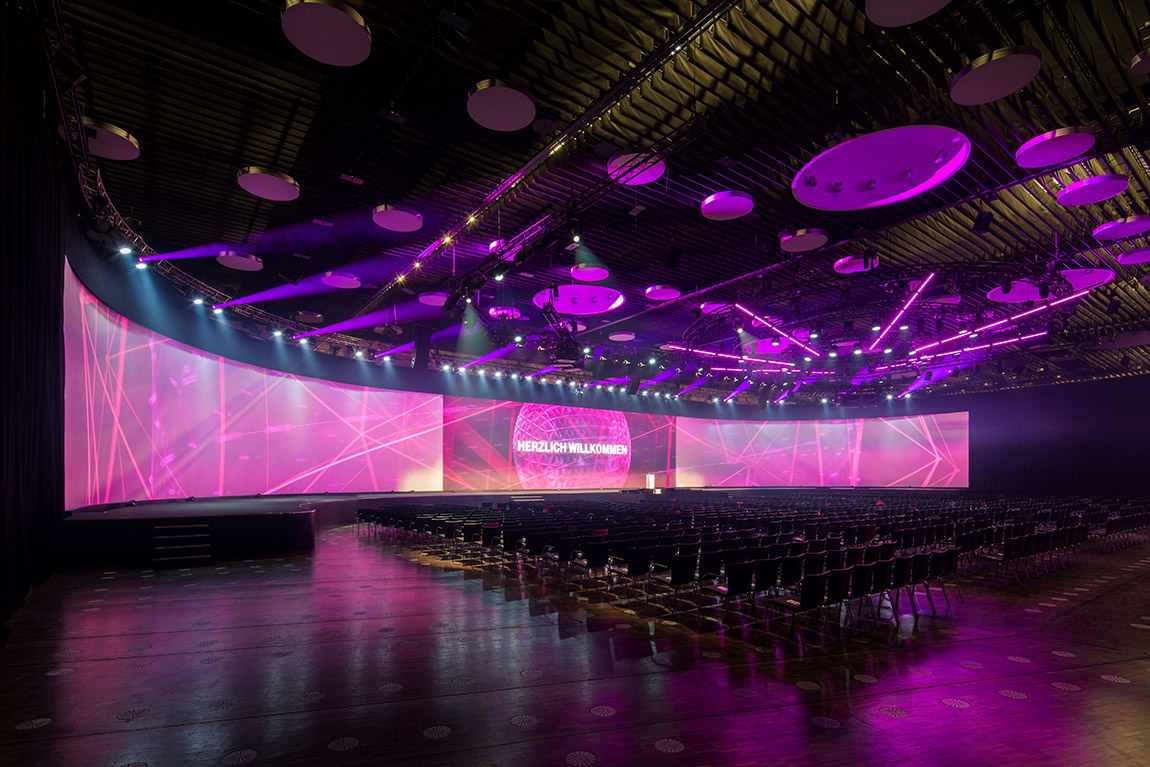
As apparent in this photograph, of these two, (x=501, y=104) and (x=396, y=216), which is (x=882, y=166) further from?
(x=396, y=216)

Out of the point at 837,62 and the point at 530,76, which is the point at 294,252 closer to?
the point at 530,76

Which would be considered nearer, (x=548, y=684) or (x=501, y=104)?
(x=548, y=684)

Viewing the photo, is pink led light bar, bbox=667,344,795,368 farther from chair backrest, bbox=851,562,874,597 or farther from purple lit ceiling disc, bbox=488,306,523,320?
chair backrest, bbox=851,562,874,597

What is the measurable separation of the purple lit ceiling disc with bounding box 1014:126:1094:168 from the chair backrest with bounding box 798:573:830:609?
4.87m

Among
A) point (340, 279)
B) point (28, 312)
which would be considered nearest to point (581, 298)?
point (340, 279)

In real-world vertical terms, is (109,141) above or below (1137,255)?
above

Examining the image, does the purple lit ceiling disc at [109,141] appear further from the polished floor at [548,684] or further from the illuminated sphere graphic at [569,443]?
the illuminated sphere graphic at [569,443]

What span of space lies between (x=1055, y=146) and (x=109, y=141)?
9.87 metres

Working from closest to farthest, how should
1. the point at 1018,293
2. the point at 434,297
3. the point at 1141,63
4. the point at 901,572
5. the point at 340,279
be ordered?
the point at 1141,63
the point at 901,572
the point at 340,279
the point at 1018,293
the point at 434,297

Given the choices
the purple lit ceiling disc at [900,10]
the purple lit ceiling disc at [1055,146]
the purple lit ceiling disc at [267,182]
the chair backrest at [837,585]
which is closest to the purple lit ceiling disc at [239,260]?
the purple lit ceiling disc at [267,182]

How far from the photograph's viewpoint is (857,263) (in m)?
9.69

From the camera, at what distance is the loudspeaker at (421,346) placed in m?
16.1

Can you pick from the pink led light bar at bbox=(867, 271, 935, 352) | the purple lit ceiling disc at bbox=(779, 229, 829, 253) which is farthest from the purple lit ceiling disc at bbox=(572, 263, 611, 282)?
the pink led light bar at bbox=(867, 271, 935, 352)

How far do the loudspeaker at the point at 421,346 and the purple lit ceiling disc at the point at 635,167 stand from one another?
33.9 ft
